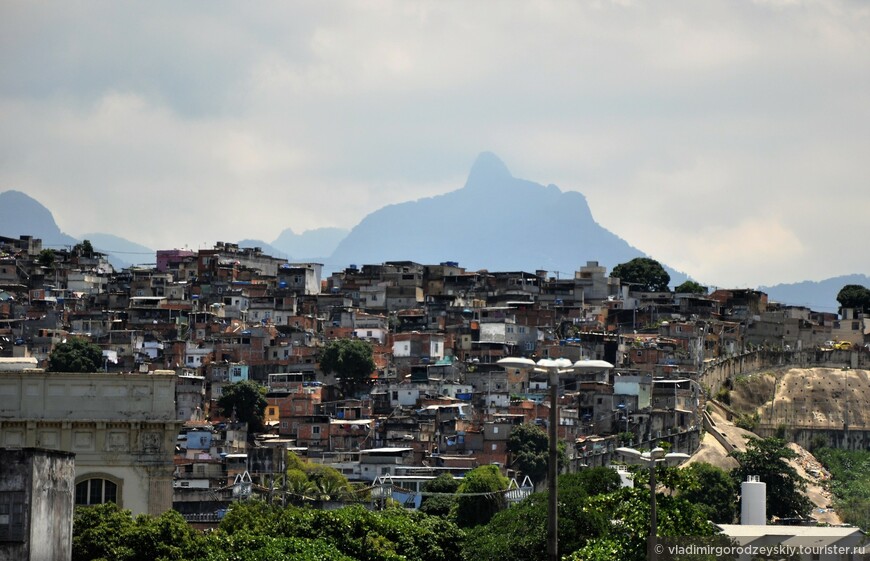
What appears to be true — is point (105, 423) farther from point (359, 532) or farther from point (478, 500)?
point (478, 500)

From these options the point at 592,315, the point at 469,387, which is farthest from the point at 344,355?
the point at 592,315

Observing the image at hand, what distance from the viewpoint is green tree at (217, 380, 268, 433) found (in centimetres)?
9638

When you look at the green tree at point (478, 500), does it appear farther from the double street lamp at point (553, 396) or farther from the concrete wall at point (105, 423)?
the double street lamp at point (553, 396)

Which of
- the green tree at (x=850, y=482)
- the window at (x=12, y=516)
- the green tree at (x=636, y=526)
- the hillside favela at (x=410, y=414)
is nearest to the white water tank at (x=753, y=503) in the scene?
the hillside favela at (x=410, y=414)

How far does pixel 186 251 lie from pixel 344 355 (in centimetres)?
3684

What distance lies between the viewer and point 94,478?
4331 centimetres

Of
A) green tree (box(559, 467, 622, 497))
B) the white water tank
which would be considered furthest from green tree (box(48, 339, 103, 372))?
the white water tank

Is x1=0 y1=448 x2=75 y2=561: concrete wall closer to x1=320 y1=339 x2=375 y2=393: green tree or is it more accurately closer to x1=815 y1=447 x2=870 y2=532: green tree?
x1=815 y1=447 x2=870 y2=532: green tree

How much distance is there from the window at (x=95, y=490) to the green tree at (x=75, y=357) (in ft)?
178

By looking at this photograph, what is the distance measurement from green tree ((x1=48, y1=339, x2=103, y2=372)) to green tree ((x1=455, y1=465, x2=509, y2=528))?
2905 centimetres

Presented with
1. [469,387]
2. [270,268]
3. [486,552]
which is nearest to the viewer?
[486,552]

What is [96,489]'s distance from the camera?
4366cm

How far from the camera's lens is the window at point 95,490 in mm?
43500

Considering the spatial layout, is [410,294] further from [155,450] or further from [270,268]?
[155,450]
